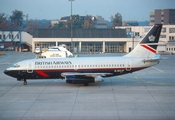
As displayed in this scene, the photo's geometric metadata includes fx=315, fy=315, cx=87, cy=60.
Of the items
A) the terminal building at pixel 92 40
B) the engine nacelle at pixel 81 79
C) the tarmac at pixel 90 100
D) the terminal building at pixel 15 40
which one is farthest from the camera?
the terminal building at pixel 15 40

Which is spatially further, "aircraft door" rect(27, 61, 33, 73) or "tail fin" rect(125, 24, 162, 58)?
"tail fin" rect(125, 24, 162, 58)

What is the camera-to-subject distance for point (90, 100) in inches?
1145

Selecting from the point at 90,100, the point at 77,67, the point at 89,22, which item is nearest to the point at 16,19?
the point at 89,22

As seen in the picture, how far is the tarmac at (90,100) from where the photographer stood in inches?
938

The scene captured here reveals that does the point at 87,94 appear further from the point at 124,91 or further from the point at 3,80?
the point at 3,80

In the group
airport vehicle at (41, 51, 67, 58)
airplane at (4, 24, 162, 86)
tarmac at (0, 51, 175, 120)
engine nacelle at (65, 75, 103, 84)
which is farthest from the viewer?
airport vehicle at (41, 51, 67, 58)

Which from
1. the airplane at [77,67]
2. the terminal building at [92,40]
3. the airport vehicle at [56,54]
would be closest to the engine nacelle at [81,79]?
the airplane at [77,67]

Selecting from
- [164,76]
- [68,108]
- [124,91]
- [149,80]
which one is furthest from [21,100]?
[164,76]

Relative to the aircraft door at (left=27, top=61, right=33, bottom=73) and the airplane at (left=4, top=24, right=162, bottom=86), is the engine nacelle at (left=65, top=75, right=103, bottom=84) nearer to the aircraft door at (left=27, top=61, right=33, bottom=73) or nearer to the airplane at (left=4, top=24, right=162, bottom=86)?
the airplane at (left=4, top=24, right=162, bottom=86)

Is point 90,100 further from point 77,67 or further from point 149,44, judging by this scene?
point 149,44

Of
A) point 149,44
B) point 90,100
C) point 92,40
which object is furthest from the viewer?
point 92,40

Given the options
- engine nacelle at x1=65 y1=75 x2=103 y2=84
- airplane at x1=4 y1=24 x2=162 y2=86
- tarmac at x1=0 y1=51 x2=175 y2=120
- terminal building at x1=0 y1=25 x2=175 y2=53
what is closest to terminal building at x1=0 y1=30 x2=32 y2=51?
terminal building at x1=0 y1=25 x2=175 y2=53

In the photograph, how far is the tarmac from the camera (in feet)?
78.1

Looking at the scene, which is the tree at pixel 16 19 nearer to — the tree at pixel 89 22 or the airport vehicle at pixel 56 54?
the tree at pixel 89 22
